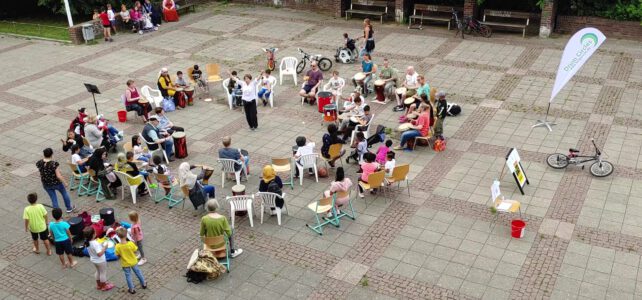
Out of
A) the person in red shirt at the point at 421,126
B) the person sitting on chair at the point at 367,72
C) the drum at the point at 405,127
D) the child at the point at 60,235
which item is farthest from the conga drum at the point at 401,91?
the child at the point at 60,235

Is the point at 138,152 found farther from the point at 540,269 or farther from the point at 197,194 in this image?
the point at 540,269

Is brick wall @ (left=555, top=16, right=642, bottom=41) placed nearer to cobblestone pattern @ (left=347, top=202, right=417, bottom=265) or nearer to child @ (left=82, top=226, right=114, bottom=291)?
cobblestone pattern @ (left=347, top=202, right=417, bottom=265)

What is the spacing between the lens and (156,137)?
15.0 m

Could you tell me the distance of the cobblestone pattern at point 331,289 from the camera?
10.4 meters

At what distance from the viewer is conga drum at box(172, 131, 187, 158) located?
15.3m

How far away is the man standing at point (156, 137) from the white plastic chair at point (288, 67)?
6026mm

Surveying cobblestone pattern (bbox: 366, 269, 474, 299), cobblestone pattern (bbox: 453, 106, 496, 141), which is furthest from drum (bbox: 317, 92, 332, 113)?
cobblestone pattern (bbox: 366, 269, 474, 299)

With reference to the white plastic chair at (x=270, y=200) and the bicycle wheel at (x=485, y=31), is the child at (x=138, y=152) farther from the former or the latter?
the bicycle wheel at (x=485, y=31)

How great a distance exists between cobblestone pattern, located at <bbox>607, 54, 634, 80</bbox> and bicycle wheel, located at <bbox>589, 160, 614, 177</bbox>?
23.9 feet

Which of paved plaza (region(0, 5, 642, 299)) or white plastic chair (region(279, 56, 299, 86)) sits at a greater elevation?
white plastic chair (region(279, 56, 299, 86))

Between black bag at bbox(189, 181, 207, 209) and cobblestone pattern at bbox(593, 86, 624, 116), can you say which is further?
cobblestone pattern at bbox(593, 86, 624, 116)

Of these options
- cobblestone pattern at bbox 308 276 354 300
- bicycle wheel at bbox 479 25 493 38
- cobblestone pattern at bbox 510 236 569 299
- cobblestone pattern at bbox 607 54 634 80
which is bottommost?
cobblestone pattern at bbox 308 276 354 300

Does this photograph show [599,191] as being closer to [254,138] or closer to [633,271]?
[633,271]

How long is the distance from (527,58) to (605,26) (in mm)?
4398
